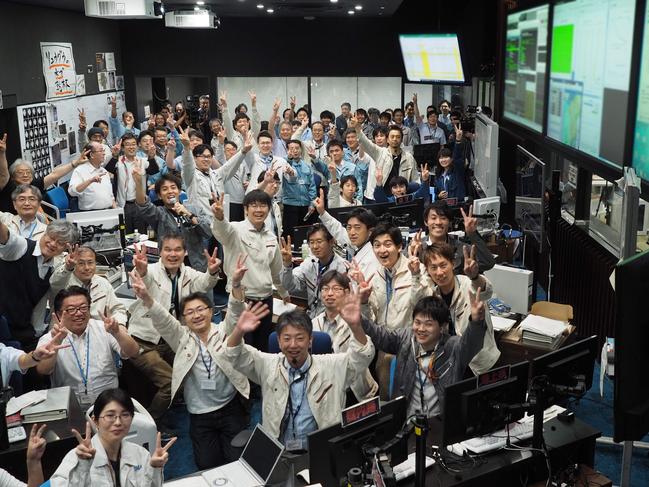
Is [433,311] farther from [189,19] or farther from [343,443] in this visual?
[189,19]

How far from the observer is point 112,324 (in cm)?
437

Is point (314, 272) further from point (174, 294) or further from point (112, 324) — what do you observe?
point (112, 324)

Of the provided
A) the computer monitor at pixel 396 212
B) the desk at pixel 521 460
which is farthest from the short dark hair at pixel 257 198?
the desk at pixel 521 460

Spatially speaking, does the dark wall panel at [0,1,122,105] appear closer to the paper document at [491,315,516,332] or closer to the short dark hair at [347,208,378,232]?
the short dark hair at [347,208,378,232]

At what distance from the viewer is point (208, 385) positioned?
4.35m

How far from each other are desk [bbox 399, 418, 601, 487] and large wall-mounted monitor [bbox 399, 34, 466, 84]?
26.9ft

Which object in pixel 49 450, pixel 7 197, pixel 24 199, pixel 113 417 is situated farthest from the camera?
pixel 7 197

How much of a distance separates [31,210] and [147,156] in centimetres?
395

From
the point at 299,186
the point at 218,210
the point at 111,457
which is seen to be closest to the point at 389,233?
the point at 218,210

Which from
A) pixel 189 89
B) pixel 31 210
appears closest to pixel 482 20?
pixel 189 89

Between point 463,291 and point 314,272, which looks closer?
point 463,291

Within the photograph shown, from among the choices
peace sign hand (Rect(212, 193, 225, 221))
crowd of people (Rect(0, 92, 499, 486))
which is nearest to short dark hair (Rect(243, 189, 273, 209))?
crowd of people (Rect(0, 92, 499, 486))

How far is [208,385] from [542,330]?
2542 mm

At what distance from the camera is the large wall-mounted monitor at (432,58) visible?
11312 mm
